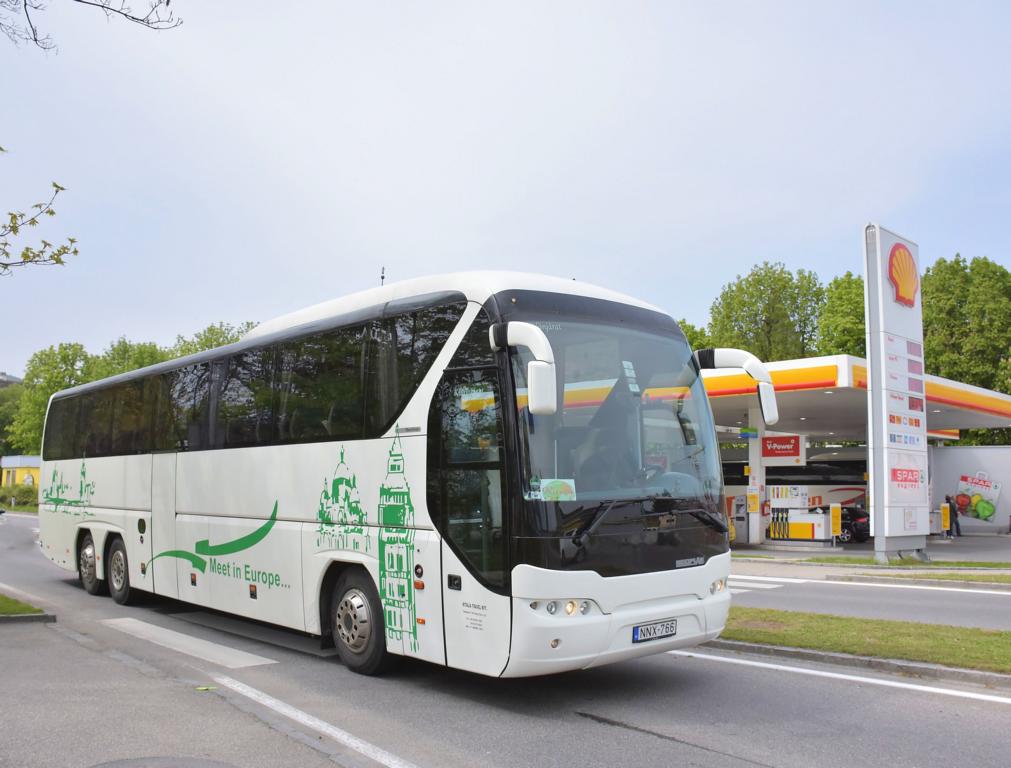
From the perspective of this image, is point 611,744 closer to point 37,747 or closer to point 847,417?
point 37,747

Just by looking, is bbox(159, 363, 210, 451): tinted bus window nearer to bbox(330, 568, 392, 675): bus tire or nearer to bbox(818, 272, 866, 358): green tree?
bbox(330, 568, 392, 675): bus tire

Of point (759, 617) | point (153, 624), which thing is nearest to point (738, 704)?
point (759, 617)

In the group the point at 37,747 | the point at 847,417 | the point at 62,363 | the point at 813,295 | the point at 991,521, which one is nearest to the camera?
the point at 37,747

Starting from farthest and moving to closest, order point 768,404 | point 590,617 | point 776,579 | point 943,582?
1. point 776,579
2. point 943,582
3. point 768,404
4. point 590,617

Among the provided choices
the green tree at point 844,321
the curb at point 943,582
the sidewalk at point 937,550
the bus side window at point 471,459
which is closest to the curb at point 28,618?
the bus side window at point 471,459

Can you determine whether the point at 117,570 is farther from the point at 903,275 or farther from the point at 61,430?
the point at 903,275

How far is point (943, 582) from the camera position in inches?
669

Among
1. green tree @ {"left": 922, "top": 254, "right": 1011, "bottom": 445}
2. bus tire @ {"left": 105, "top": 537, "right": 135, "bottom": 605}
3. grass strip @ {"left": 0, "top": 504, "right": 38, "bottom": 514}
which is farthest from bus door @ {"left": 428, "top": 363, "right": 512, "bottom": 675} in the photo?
grass strip @ {"left": 0, "top": 504, "right": 38, "bottom": 514}

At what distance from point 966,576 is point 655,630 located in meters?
13.6

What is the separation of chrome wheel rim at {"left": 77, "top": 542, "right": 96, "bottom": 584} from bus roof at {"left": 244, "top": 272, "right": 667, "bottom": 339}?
7.58 metres

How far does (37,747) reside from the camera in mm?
5676

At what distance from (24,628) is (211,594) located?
7.14 ft

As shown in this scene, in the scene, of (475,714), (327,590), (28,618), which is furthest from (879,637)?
(28,618)

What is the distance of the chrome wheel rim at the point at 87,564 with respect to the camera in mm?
14539
